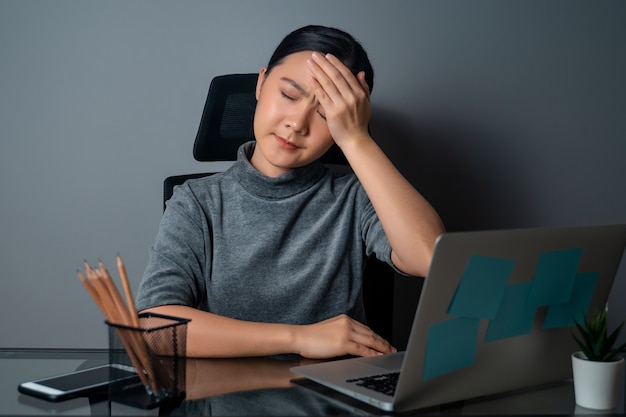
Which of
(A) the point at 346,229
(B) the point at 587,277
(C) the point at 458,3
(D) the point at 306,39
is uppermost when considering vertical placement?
(C) the point at 458,3

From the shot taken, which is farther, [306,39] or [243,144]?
[243,144]

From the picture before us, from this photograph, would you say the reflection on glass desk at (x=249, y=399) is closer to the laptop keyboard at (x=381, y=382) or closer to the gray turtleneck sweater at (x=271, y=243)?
the laptop keyboard at (x=381, y=382)

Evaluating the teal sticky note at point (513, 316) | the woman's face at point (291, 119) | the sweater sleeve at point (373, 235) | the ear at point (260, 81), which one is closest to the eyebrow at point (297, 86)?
the woman's face at point (291, 119)

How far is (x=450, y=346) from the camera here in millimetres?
795

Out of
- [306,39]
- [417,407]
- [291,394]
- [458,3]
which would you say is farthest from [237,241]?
[458,3]

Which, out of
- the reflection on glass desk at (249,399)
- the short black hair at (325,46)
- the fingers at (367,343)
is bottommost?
the reflection on glass desk at (249,399)

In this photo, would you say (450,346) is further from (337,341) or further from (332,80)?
(332,80)

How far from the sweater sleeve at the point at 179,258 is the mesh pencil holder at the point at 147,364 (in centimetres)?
36

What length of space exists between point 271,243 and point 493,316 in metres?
0.69

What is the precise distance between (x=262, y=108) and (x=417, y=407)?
772 mm

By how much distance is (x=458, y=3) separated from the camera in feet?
6.45

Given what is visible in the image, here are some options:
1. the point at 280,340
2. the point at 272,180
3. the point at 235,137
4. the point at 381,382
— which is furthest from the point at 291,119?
the point at 381,382

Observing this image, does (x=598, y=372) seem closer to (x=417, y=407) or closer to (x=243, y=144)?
(x=417, y=407)

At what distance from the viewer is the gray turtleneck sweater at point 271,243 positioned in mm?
1427
